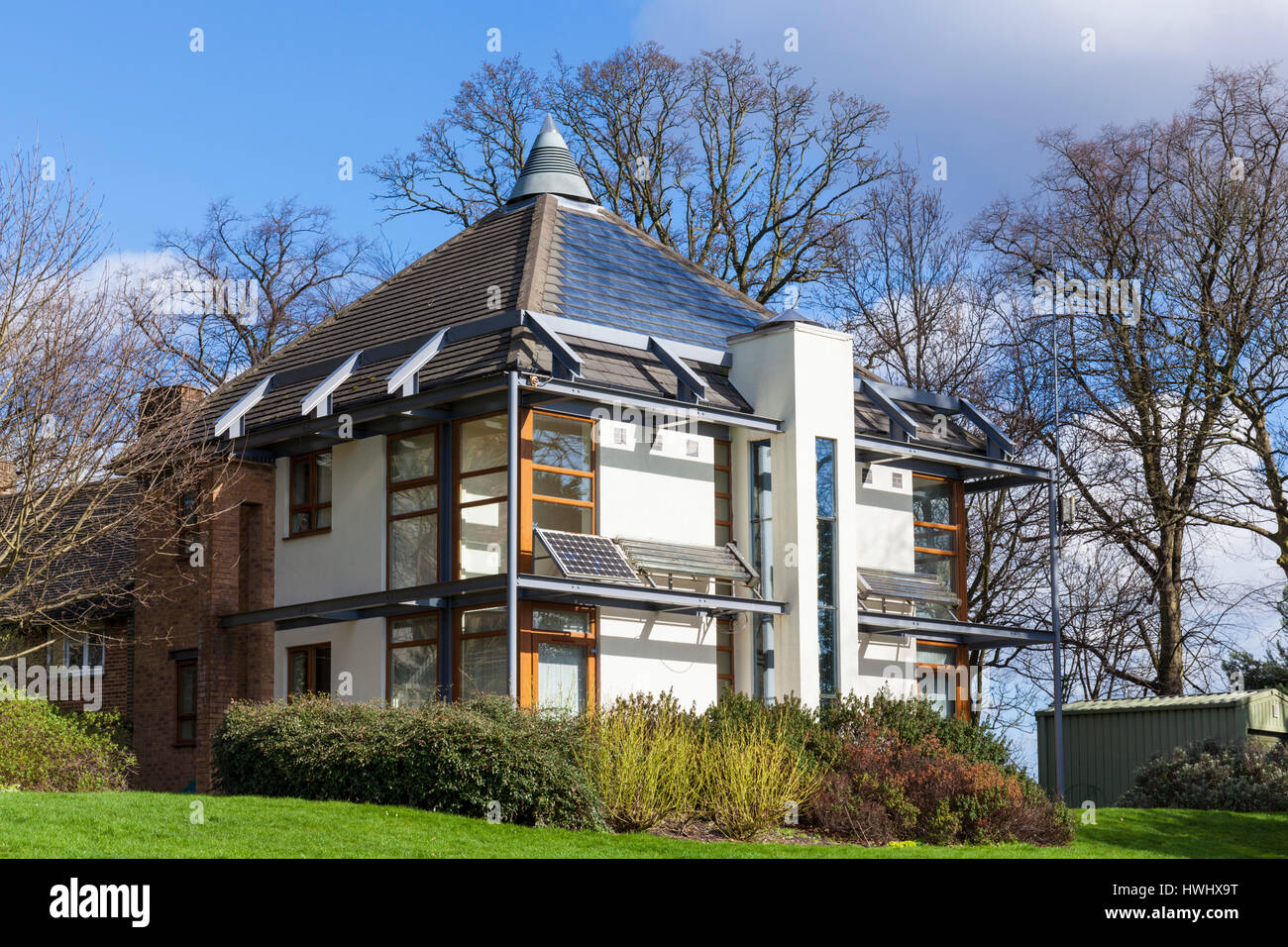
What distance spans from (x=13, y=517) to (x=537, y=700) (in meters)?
6.78

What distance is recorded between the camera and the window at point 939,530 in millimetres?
26172

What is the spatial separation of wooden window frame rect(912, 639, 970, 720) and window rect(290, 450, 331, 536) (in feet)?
31.0

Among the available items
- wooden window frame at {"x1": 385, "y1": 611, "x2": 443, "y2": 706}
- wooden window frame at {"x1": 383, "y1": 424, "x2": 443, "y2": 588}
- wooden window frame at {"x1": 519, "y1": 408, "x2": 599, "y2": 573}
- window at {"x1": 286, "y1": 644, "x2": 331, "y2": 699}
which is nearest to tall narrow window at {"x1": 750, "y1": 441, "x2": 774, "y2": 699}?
wooden window frame at {"x1": 519, "y1": 408, "x2": 599, "y2": 573}

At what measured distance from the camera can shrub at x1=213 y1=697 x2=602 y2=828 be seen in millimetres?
15891

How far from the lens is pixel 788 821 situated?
17000 millimetres

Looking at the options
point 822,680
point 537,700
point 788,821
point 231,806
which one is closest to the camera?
point 231,806

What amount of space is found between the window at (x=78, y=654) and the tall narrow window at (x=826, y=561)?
40.7ft

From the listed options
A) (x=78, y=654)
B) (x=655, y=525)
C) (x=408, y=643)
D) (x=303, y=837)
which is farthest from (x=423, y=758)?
(x=78, y=654)

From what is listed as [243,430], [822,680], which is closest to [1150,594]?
[822,680]

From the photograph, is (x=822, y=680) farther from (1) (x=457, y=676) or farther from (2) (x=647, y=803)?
(2) (x=647, y=803)

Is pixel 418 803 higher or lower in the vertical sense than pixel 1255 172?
lower

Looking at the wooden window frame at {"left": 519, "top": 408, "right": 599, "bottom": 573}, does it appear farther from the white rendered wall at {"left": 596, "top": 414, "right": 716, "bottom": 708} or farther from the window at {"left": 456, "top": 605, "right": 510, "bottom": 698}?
the window at {"left": 456, "top": 605, "right": 510, "bottom": 698}

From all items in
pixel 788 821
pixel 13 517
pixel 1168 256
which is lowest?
pixel 788 821

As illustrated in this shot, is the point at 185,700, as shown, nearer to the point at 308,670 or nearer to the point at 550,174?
the point at 308,670
